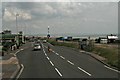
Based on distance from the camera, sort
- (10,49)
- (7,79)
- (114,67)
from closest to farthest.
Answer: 1. (7,79)
2. (114,67)
3. (10,49)

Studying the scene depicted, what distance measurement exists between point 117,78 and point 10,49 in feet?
137

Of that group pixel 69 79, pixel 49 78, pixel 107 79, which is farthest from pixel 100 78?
pixel 49 78

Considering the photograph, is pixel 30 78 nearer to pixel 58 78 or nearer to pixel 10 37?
pixel 58 78

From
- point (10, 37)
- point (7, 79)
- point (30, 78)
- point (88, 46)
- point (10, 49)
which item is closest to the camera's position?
point (7, 79)

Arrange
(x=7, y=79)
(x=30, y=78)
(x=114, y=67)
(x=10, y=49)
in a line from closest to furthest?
(x=7, y=79), (x=30, y=78), (x=114, y=67), (x=10, y=49)

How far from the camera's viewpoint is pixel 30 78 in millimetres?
19391

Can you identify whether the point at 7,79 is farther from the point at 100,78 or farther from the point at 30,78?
the point at 100,78

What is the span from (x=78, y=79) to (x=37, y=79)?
286cm

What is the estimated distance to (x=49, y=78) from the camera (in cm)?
1912

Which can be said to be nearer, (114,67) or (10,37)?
(114,67)

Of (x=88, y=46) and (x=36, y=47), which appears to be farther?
A: (x=36, y=47)

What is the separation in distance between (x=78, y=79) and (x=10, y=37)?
319 feet

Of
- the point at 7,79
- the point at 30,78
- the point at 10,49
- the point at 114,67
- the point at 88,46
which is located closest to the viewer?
the point at 7,79

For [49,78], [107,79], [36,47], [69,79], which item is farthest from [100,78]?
[36,47]
